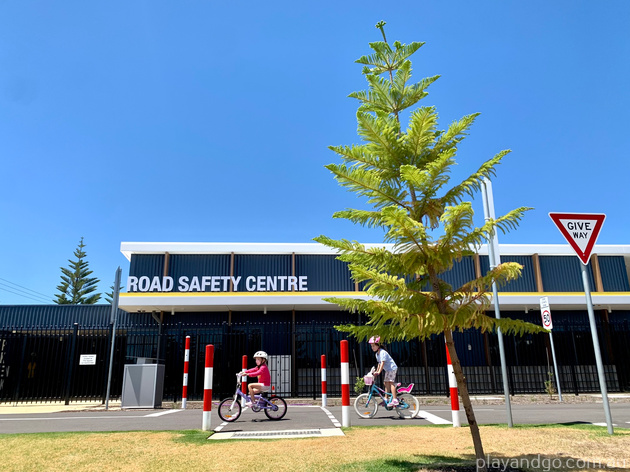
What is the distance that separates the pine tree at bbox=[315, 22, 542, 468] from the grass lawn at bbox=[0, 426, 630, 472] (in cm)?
105

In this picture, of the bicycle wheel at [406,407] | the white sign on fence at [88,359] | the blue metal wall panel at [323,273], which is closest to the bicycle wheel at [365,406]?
the bicycle wheel at [406,407]

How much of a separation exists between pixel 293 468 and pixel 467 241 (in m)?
2.93

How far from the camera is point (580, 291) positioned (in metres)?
23.4

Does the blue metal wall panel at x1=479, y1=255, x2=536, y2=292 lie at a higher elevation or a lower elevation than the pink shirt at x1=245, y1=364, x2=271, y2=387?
higher

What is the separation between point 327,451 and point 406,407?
466 centimetres

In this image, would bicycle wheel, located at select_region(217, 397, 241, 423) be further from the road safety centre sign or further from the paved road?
the road safety centre sign

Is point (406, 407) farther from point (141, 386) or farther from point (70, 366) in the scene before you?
point (70, 366)

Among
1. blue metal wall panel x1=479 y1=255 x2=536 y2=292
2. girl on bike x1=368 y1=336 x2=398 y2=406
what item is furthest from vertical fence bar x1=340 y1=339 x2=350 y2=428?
blue metal wall panel x1=479 y1=255 x2=536 y2=292

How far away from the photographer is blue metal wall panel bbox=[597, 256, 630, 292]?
78.0 feet

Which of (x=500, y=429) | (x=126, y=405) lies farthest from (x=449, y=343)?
(x=126, y=405)

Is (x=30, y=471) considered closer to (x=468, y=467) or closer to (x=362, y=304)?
(x=362, y=304)

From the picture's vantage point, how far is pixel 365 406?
10.3m

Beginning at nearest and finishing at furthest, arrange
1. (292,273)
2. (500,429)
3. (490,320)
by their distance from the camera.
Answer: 1. (490,320)
2. (500,429)
3. (292,273)

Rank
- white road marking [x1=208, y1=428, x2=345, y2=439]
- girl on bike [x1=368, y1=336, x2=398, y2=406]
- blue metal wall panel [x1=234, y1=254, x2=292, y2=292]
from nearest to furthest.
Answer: white road marking [x1=208, y1=428, x2=345, y2=439], girl on bike [x1=368, y1=336, x2=398, y2=406], blue metal wall panel [x1=234, y1=254, x2=292, y2=292]
